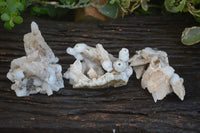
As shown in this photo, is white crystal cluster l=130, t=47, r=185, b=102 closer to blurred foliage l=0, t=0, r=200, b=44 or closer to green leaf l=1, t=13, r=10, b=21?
blurred foliage l=0, t=0, r=200, b=44

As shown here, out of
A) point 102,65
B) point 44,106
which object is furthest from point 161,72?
point 44,106

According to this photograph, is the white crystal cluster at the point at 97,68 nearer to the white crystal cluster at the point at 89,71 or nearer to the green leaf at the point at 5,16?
the white crystal cluster at the point at 89,71

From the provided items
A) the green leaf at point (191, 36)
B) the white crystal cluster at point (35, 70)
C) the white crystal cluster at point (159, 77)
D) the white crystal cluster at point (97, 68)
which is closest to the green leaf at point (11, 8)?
the white crystal cluster at point (35, 70)

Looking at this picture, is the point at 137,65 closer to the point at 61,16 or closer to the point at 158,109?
the point at 158,109

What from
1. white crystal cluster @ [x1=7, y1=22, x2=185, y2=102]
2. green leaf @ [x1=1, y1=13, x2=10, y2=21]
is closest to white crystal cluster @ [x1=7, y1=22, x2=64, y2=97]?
white crystal cluster @ [x1=7, y1=22, x2=185, y2=102]

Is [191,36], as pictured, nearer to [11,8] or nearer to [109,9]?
[109,9]

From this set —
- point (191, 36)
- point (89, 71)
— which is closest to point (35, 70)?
point (89, 71)
